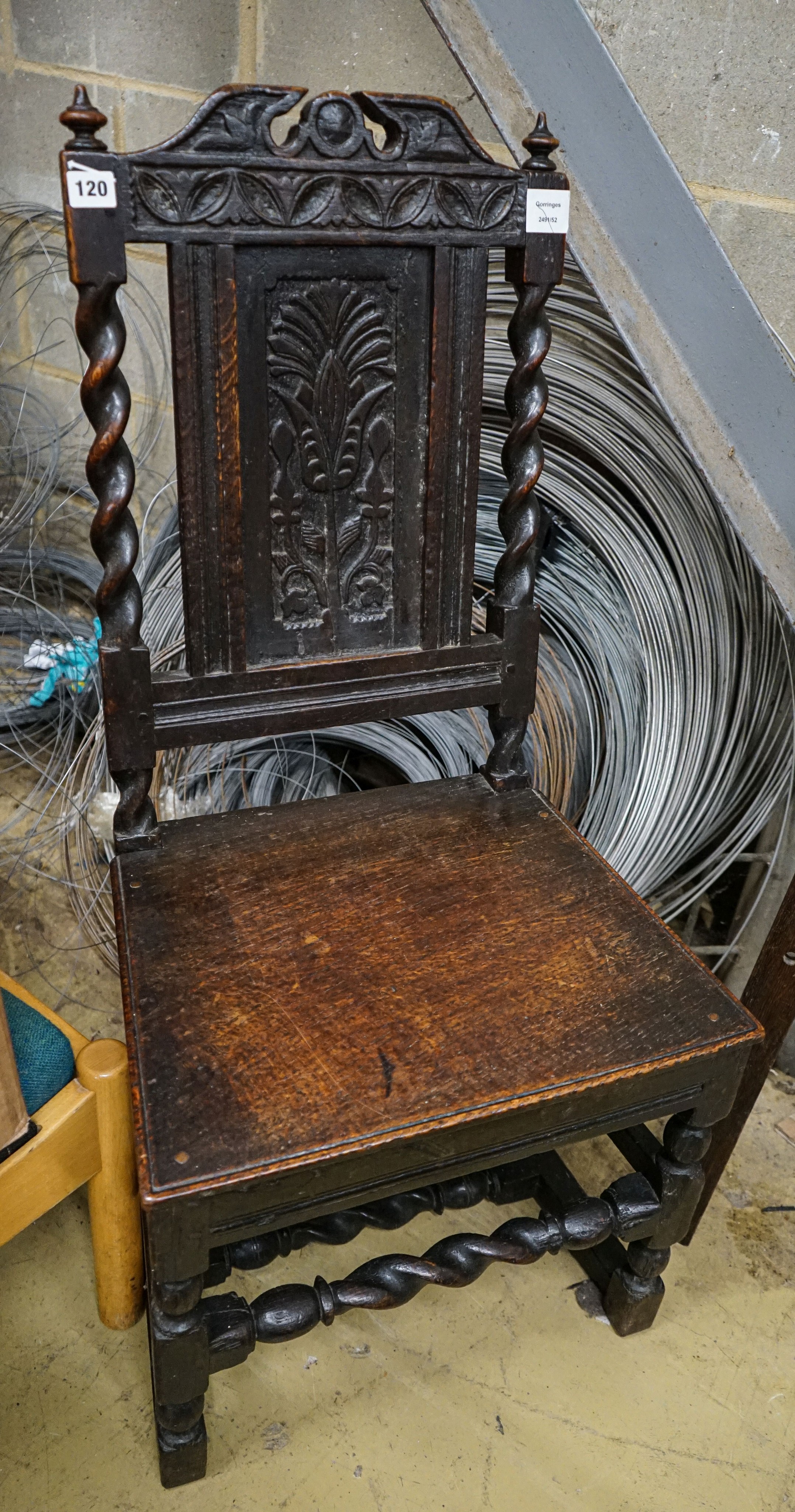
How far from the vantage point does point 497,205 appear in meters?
1.14

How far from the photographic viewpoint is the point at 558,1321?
139 centimetres

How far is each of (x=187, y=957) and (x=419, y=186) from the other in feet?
2.64

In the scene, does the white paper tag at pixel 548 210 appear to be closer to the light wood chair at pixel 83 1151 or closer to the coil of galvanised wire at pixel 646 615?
the coil of galvanised wire at pixel 646 615

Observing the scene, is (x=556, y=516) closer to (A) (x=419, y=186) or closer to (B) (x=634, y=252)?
(B) (x=634, y=252)

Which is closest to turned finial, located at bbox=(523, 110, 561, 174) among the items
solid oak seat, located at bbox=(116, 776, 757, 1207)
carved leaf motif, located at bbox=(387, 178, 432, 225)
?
carved leaf motif, located at bbox=(387, 178, 432, 225)

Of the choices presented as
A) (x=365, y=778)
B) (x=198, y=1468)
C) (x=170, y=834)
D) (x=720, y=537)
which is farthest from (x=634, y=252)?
(x=198, y=1468)

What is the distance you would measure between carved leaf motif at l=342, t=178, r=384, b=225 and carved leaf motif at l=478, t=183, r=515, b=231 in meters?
0.11

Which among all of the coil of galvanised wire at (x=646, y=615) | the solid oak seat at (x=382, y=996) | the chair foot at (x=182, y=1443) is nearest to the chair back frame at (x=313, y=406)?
the solid oak seat at (x=382, y=996)

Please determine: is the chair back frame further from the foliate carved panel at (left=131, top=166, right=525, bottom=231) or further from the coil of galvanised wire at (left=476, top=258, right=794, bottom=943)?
the coil of galvanised wire at (left=476, top=258, right=794, bottom=943)

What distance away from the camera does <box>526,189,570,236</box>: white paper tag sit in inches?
45.3

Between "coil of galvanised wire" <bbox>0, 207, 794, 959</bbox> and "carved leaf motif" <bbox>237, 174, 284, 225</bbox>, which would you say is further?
"coil of galvanised wire" <bbox>0, 207, 794, 959</bbox>

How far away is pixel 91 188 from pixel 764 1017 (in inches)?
46.0

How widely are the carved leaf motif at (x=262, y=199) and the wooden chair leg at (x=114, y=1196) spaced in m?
0.85

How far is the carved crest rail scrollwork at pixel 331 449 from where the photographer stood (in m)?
1.12
